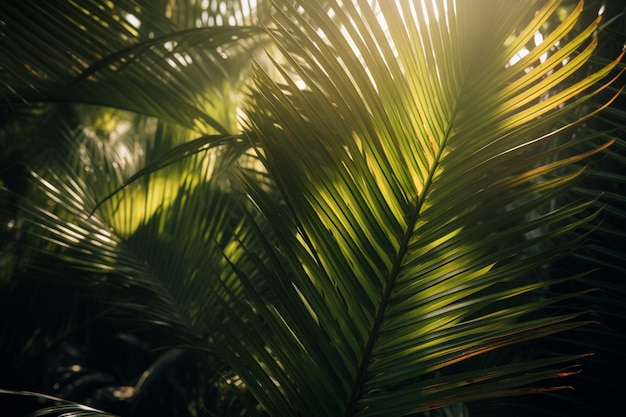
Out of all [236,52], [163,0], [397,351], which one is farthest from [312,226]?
[236,52]

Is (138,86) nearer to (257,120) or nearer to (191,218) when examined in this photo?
(191,218)

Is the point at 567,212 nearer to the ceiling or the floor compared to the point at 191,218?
nearer to the floor

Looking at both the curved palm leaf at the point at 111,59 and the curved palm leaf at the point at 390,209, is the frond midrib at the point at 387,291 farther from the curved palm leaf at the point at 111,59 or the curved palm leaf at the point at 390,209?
the curved palm leaf at the point at 111,59

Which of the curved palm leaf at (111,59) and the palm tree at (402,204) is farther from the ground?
the curved palm leaf at (111,59)

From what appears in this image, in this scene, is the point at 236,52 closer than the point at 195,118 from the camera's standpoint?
No

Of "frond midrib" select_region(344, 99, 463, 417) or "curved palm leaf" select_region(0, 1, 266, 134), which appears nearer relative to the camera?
"frond midrib" select_region(344, 99, 463, 417)

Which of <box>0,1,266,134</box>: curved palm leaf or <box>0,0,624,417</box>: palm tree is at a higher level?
<box>0,1,266,134</box>: curved palm leaf

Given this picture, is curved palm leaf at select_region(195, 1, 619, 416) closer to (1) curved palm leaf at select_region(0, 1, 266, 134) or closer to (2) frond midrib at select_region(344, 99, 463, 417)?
(2) frond midrib at select_region(344, 99, 463, 417)

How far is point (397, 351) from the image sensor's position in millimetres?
675

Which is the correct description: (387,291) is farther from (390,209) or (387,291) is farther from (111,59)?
(111,59)

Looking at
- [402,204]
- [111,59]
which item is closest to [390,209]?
[402,204]

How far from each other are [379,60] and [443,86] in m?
0.10

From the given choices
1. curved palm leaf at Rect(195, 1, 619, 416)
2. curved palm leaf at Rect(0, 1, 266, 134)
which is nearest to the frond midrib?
curved palm leaf at Rect(195, 1, 619, 416)

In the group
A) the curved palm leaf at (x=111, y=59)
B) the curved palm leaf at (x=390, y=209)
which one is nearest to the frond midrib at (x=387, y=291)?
the curved palm leaf at (x=390, y=209)
